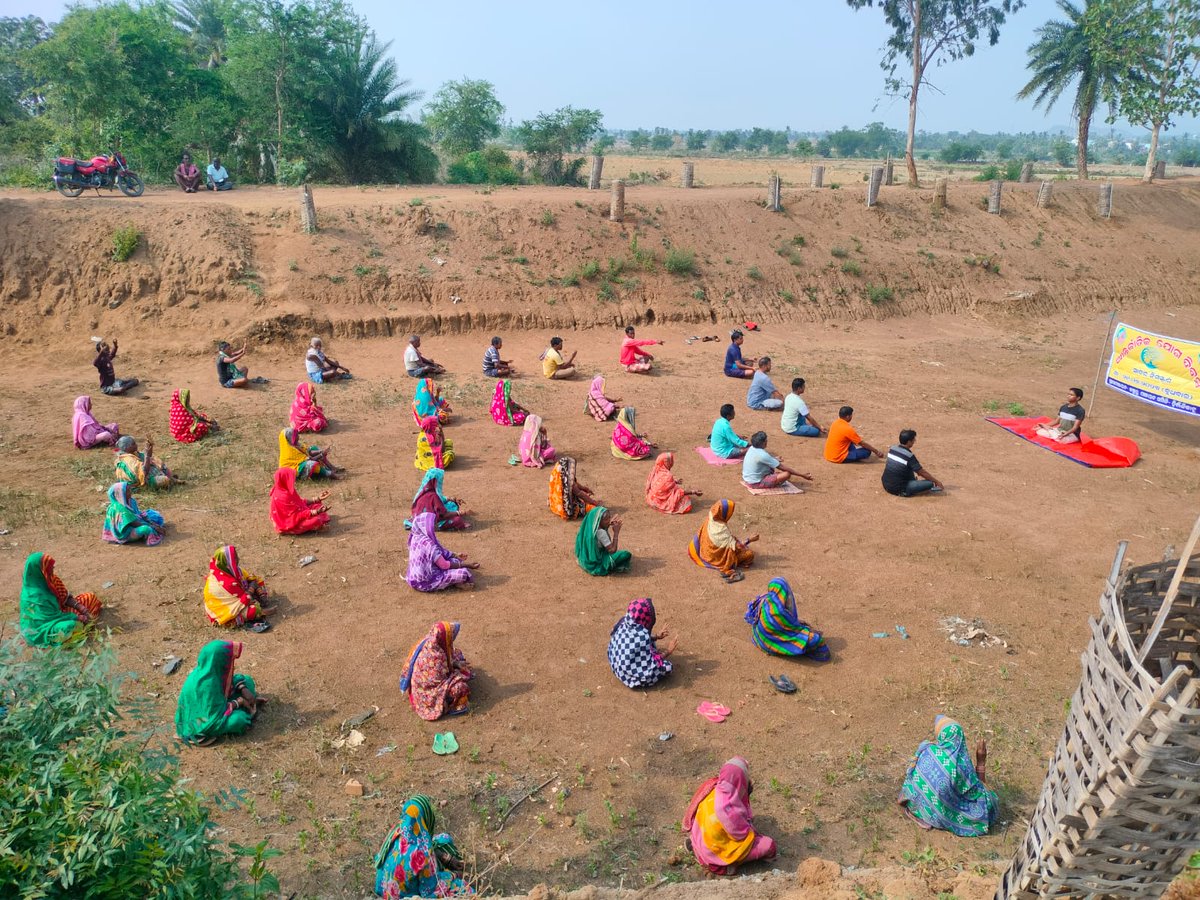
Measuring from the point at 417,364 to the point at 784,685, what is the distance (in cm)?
1048

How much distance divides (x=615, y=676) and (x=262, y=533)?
4.85m

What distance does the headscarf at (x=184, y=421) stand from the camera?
1191 centimetres

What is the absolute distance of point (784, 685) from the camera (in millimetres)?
7113

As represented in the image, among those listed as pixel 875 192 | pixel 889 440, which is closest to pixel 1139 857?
pixel 889 440

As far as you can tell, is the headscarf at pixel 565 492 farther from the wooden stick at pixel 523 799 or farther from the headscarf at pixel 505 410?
the wooden stick at pixel 523 799

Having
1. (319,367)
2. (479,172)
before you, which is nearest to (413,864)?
(319,367)

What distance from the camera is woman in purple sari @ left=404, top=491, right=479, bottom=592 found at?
8.38 m

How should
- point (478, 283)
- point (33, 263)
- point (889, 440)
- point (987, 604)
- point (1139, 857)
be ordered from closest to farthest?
point (1139, 857)
point (987, 604)
point (889, 440)
point (33, 263)
point (478, 283)

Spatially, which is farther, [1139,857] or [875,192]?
[875,192]

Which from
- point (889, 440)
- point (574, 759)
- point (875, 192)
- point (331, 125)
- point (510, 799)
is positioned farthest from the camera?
point (331, 125)

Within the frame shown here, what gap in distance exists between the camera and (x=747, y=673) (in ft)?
24.1

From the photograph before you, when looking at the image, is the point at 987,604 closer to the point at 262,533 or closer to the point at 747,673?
the point at 747,673

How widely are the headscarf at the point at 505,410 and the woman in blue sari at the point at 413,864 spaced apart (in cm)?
866

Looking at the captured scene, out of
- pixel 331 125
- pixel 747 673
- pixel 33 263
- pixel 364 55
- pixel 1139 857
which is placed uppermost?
pixel 364 55
